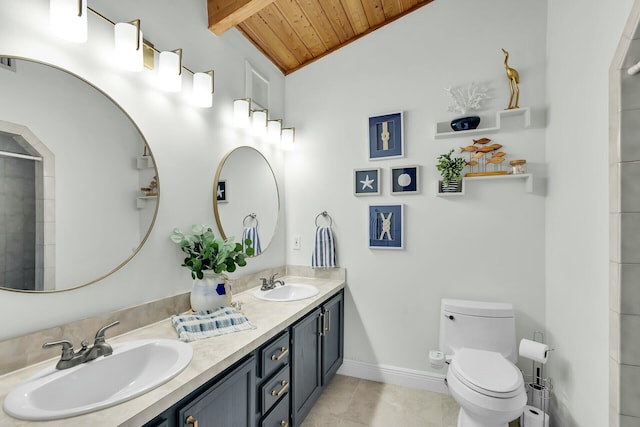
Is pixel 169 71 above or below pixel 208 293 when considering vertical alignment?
above

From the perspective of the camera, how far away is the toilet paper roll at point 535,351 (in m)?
1.73

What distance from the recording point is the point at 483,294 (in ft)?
7.18

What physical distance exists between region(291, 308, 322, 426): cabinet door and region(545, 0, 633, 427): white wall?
1356 mm

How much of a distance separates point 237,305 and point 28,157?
1.14 metres

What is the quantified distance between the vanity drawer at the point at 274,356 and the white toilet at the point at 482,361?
955 millimetres

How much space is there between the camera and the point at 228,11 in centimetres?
187

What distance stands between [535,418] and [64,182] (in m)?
2.59

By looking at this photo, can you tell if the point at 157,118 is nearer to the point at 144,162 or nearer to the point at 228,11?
the point at 144,162

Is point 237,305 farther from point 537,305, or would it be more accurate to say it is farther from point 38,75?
point 537,305

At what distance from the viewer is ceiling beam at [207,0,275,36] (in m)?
1.81

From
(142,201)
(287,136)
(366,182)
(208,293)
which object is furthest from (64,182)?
(366,182)

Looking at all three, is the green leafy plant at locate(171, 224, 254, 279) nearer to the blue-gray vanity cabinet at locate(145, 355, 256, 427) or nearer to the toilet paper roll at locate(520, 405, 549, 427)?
the blue-gray vanity cabinet at locate(145, 355, 256, 427)

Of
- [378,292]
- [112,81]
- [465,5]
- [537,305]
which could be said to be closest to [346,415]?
[378,292]

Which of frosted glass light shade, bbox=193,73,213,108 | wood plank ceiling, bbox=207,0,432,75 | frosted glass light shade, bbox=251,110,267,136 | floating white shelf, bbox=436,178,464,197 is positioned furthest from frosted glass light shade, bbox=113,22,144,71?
floating white shelf, bbox=436,178,464,197
